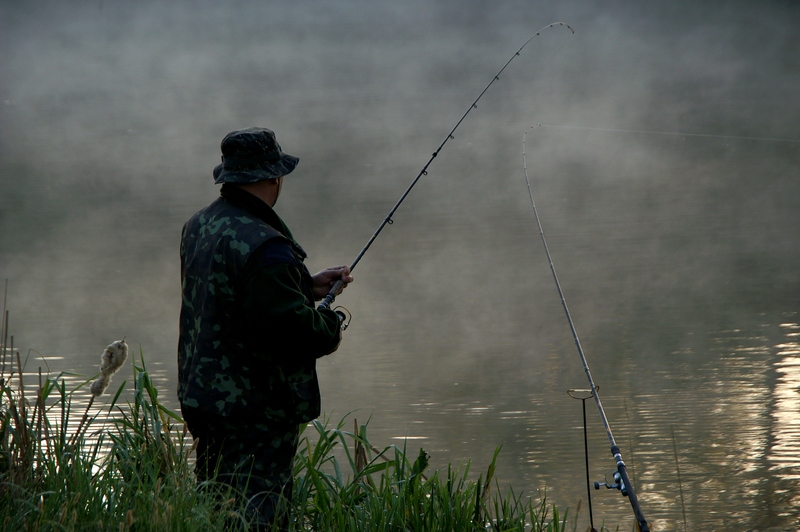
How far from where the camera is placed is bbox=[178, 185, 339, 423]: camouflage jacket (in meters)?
2.29

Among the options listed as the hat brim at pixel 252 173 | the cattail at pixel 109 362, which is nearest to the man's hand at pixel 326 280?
the hat brim at pixel 252 173

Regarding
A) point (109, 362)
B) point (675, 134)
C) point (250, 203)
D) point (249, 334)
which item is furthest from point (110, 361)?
point (675, 134)

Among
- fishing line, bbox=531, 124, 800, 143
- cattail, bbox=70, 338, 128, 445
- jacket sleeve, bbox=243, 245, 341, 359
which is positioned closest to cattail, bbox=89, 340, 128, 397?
cattail, bbox=70, 338, 128, 445

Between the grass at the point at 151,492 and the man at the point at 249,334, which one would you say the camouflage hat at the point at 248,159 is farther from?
the grass at the point at 151,492

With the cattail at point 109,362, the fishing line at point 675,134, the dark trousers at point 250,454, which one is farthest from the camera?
the fishing line at point 675,134

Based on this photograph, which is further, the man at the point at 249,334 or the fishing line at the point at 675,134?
the fishing line at the point at 675,134

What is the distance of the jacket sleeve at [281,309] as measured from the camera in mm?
2271

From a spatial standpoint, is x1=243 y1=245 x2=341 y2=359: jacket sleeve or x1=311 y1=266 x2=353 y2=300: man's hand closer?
x1=243 y1=245 x2=341 y2=359: jacket sleeve

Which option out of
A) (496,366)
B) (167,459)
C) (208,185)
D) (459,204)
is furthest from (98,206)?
(167,459)

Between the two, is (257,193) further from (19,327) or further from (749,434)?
(19,327)

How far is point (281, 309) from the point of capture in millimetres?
2268

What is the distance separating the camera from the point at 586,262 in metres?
13.9

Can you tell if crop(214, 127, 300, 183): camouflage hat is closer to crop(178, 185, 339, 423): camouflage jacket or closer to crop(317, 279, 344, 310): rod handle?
crop(178, 185, 339, 423): camouflage jacket

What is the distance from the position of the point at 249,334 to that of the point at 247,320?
43 millimetres
